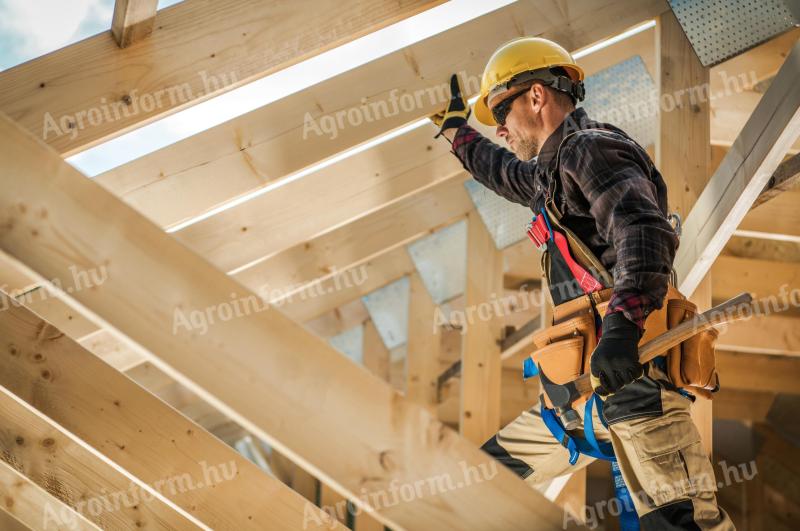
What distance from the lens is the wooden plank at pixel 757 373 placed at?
5.31 metres

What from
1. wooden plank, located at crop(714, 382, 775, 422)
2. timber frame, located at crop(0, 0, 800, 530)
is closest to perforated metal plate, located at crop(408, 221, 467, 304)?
timber frame, located at crop(0, 0, 800, 530)

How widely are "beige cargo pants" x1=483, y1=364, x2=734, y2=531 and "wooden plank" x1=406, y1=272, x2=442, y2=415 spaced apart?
336 centimetres

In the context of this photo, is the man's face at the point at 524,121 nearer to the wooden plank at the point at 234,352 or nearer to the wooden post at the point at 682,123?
the wooden post at the point at 682,123

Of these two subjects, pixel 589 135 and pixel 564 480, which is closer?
pixel 589 135

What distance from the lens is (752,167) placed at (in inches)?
90.1

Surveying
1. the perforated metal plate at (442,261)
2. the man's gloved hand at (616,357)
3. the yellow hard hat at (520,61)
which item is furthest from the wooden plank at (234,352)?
the perforated metal plate at (442,261)

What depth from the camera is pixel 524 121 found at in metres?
2.39

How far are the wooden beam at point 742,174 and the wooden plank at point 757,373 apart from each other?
9.41 feet

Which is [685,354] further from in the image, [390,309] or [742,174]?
[390,309]

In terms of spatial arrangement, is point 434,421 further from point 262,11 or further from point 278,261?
point 278,261

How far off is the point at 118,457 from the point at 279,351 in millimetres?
1575

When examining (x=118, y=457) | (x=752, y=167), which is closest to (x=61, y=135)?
(x=118, y=457)

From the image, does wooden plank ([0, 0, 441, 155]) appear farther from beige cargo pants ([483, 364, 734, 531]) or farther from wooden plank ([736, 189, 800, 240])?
wooden plank ([736, 189, 800, 240])

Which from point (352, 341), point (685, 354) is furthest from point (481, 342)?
point (352, 341)
